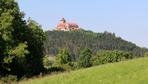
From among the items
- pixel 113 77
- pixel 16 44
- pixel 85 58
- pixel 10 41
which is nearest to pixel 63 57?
pixel 85 58

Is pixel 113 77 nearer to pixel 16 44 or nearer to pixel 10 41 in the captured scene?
pixel 10 41

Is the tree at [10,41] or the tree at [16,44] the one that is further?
the tree at [16,44]

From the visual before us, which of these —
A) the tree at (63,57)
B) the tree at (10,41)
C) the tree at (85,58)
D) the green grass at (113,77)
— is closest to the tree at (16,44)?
the tree at (10,41)

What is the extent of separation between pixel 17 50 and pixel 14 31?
5561mm

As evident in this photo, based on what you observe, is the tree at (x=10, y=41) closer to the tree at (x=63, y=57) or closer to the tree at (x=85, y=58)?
the tree at (x=63, y=57)

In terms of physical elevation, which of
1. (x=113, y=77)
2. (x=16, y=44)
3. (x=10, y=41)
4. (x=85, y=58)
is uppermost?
(x=113, y=77)

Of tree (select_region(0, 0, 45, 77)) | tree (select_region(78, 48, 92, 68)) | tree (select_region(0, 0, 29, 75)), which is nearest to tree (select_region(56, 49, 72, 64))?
→ tree (select_region(78, 48, 92, 68))

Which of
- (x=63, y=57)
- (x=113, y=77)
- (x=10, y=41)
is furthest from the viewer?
(x=63, y=57)

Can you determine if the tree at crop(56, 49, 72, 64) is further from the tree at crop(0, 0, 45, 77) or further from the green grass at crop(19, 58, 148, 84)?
the green grass at crop(19, 58, 148, 84)

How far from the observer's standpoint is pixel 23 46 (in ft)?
171

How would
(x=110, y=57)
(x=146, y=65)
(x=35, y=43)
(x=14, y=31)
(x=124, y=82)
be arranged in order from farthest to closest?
(x=110, y=57)
(x=35, y=43)
(x=14, y=31)
(x=146, y=65)
(x=124, y=82)

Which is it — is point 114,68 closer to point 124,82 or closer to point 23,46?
point 124,82

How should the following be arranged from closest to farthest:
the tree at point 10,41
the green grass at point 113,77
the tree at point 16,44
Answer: the green grass at point 113,77, the tree at point 10,41, the tree at point 16,44

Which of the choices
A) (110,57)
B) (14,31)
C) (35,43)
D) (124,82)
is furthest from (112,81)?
(110,57)
